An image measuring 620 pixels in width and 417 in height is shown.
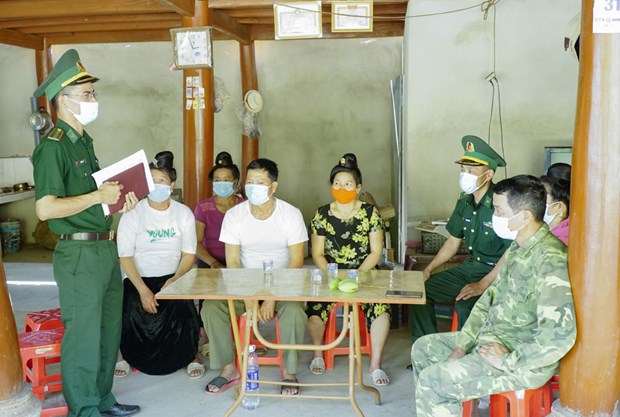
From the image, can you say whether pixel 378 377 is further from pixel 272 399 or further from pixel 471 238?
pixel 471 238

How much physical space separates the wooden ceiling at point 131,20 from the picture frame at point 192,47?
228 millimetres

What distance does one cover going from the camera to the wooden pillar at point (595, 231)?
2.46 metres

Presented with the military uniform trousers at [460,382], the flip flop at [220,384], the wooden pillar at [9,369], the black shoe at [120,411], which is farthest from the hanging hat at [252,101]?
the military uniform trousers at [460,382]

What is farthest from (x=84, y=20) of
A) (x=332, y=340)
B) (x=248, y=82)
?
(x=332, y=340)

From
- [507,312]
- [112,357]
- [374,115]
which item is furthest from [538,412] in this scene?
[374,115]

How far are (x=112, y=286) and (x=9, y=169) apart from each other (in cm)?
600

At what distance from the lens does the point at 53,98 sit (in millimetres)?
3193

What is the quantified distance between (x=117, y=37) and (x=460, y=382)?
7.07 m

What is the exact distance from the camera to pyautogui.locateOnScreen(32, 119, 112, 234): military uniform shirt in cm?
306

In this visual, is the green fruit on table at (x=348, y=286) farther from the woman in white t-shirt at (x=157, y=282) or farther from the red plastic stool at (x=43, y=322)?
the red plastic stool at (x=43, y=322)

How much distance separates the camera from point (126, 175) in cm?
324

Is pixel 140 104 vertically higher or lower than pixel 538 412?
higher

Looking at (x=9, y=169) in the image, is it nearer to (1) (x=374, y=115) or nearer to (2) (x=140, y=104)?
(2) (x=140, y=104)

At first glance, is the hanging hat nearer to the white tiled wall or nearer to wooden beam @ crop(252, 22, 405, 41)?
wooden beam @ crop(252, 22, 405, 41)
